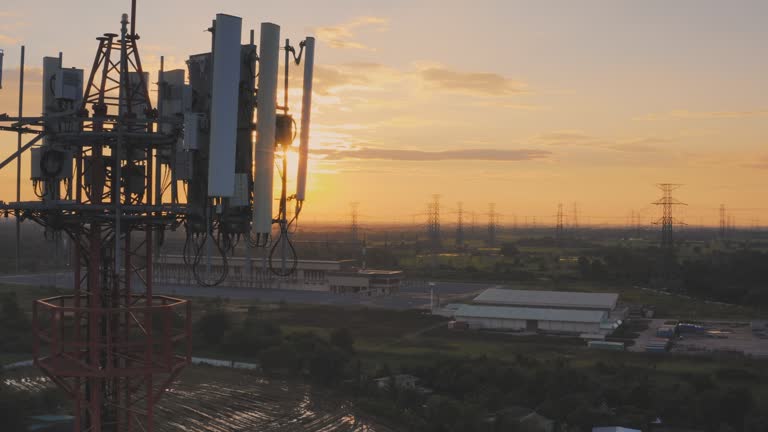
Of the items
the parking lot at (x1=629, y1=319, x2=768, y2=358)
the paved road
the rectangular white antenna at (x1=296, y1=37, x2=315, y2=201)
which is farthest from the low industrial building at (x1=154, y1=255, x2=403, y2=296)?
the rectangular white antenna at (x1=296, y1=37, x2=315, y2=201)

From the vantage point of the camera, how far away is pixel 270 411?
21109 millimetres

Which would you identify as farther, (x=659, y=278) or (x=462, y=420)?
(x=659, y=278)

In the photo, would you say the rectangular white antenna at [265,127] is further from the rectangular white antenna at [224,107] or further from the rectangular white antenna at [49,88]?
the rectangular white antenna at [49,88]

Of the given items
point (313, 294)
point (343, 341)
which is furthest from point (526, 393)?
point (313, 294)

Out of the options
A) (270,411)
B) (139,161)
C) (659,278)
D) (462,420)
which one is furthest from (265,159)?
(659,278)

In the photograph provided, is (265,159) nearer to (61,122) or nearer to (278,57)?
(278,57)

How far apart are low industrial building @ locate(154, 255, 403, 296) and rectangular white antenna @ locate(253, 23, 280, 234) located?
155ft

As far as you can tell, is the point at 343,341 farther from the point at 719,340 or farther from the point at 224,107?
the point at 224,107

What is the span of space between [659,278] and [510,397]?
148ft

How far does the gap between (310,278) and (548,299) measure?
2146 cm

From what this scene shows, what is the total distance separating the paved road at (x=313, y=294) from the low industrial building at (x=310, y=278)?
121 cm

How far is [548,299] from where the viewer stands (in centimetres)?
4391

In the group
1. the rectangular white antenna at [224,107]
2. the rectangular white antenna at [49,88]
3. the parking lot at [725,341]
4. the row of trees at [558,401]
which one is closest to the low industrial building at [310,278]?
the parking lot at [725,341]

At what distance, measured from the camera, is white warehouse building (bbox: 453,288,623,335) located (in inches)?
1522
